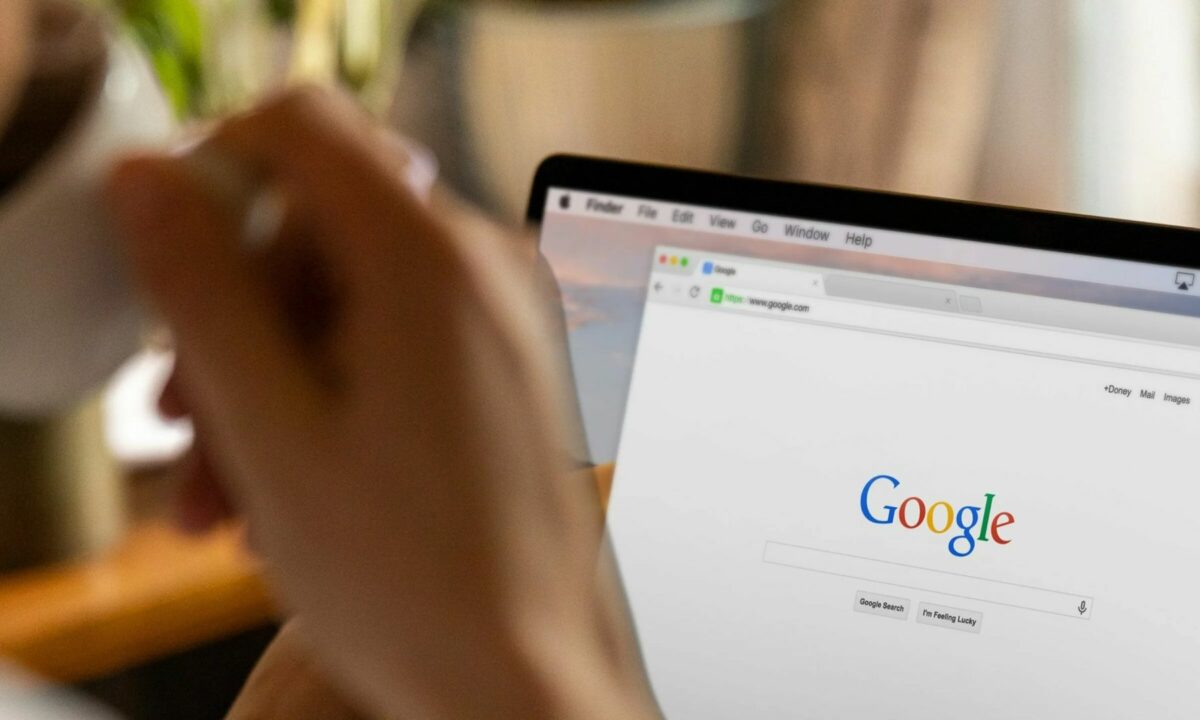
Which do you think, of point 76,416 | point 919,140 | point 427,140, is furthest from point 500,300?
point 427,140

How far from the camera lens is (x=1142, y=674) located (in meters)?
0.36

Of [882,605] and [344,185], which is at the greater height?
[344,185]

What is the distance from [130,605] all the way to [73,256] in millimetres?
276

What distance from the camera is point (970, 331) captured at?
378mm

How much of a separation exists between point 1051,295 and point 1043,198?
1.92 feet

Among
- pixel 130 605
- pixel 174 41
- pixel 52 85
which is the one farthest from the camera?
pixel 174 41

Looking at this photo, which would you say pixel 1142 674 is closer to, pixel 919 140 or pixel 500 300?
pixel 500 300

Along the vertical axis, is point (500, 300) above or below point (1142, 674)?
above

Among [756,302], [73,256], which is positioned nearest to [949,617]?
[756,302]

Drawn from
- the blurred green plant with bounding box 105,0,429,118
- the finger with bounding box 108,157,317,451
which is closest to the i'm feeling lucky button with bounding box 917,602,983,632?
the finger with bounding box 108,157,317,451

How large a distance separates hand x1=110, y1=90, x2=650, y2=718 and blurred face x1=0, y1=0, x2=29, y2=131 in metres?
0.14

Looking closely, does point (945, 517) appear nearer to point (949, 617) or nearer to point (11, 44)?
point (949, 617)

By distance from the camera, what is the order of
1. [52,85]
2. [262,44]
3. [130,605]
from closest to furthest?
[52,85] → [130,605] → [262,44]

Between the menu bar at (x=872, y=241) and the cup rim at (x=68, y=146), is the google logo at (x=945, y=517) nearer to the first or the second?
the menu bar at (x=872, y=241)
